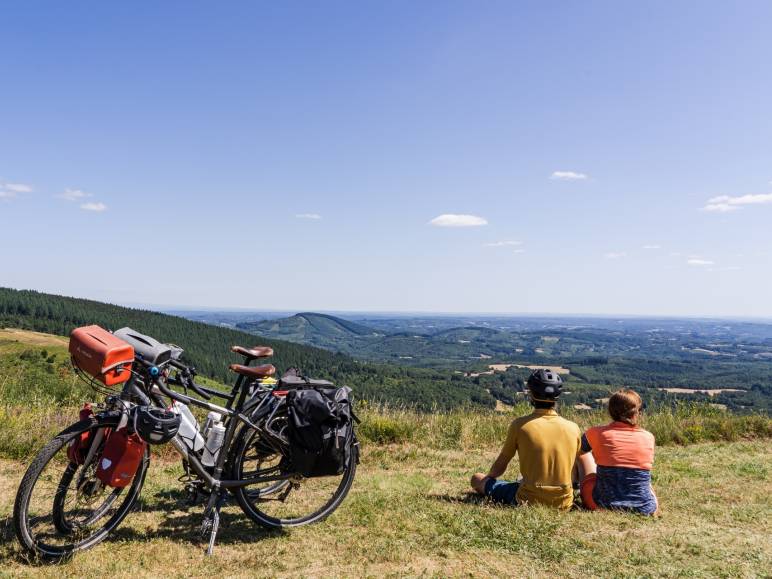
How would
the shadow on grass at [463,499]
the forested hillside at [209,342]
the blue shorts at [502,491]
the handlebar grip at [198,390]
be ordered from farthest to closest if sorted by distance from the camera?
the forested hillside at [209,342], the shadow on grass at [463,499], the blue shorts at [502,491], the handlebar grip at [198,390]

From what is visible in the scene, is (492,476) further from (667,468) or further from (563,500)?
(667,468)

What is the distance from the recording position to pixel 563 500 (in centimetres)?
521

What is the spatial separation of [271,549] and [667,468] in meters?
6.79

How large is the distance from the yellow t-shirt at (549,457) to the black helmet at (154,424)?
3525mm

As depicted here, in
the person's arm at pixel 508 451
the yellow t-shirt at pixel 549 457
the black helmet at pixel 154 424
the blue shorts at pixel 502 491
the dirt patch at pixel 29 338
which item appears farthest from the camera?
the dirt patch at pixel 29 338

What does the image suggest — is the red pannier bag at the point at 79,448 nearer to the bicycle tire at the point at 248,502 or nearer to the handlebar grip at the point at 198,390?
the handlebar grip at the point at 198,390

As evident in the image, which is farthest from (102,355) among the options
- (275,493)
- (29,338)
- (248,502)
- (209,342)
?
(209,342)

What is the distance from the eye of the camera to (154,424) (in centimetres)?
416

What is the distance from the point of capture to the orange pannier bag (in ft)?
13.1

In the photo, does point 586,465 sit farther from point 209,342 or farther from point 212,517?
point 209,342

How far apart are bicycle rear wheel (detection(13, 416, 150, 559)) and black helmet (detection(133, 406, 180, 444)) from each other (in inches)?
9.2

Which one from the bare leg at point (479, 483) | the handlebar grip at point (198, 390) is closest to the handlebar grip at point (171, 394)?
the handlebar grip at point (198, 390)

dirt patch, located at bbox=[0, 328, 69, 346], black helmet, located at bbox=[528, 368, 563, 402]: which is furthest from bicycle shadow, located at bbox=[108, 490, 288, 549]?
dirt patch, located at bbox=[0, 328, 69, 346]

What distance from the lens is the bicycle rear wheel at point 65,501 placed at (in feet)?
12.6
